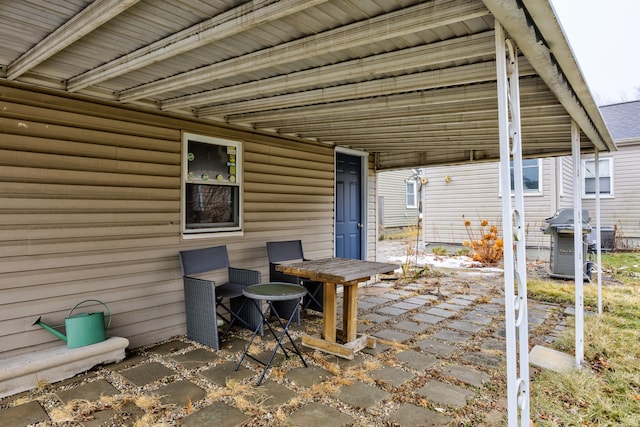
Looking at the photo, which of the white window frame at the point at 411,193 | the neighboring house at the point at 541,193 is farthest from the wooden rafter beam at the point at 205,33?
the white window frame at the point at 411,193

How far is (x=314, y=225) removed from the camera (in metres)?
5.56

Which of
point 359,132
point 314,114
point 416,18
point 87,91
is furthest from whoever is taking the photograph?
point 359,132

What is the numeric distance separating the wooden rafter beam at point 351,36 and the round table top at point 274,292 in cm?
166

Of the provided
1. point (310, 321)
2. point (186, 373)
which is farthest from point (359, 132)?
point (186, 373)

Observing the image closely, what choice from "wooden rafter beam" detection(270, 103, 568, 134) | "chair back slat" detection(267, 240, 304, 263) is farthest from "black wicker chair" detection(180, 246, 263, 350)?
"wooden rafter beam" detection(270, 103, 568, 134)

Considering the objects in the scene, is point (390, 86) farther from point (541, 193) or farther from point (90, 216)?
point (541, 193)

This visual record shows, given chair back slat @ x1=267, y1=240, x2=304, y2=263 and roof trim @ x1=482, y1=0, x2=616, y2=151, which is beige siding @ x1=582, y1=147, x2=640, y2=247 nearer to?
chair back slat @ x1=267, y1=240, x2=304, y2=263

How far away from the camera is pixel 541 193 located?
9.51 meters

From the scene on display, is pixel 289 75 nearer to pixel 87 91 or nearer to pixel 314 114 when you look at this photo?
pixel 314 114

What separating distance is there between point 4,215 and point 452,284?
6.24 meters

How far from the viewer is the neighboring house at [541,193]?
9547mm

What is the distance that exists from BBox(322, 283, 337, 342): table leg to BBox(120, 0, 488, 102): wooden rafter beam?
206 centimetres

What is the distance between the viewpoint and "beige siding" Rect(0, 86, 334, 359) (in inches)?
113

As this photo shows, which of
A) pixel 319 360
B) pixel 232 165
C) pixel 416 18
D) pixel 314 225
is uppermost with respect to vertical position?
pixel 416 18
